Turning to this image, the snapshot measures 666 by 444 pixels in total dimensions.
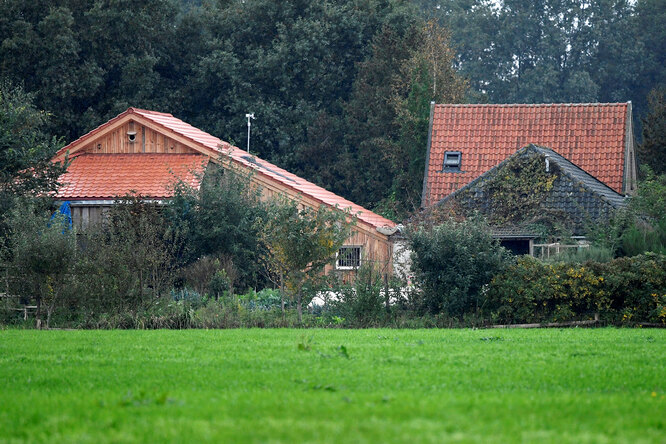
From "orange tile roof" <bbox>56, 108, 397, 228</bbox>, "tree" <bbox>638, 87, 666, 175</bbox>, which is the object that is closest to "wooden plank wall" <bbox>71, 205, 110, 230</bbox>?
"orange tile roof" <bbox>56, 108, 397, 228</bbox>

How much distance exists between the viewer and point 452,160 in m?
36.8

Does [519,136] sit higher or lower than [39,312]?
higher

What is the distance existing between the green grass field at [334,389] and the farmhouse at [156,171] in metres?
16.2

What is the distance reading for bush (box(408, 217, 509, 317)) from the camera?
66.4 ft

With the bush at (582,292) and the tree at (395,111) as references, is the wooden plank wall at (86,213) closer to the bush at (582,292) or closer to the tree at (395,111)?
the tree at (395,111)

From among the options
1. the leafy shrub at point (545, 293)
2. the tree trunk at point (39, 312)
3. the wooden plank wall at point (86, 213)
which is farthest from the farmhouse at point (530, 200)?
the tree trunk at point (39, 312)

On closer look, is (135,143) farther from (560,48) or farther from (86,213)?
(560,48)

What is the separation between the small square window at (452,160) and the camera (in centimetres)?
3650

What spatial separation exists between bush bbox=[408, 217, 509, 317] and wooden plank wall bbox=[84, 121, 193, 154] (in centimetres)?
1630

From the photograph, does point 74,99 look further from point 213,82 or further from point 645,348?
point 645,348

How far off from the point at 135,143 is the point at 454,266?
18.8m

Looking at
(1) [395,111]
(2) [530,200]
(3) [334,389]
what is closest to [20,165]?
(2) [530,200]

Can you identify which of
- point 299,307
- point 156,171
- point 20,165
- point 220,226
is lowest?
point 299,307

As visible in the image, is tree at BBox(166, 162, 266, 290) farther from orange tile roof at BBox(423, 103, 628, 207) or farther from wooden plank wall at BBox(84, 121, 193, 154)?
orange tile roof at BBox(423, 103, 628, 207)
